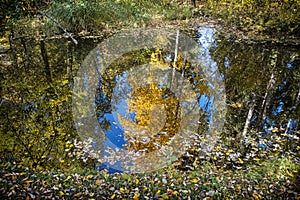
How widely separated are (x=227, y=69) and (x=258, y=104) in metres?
1.90

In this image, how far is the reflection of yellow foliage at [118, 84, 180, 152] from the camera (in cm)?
421

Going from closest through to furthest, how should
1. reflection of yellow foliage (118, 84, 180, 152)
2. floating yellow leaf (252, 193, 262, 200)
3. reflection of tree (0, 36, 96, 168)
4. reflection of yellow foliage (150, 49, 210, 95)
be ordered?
1. floating yellow leaf (252, 193, 262, 200)
2. reflection of tree (0, 36, 96, 168)
3. reflection of yellow foliage (118, 84, 180, 152)
4. reflection of yellow foliage (150, 49, 210, 95)

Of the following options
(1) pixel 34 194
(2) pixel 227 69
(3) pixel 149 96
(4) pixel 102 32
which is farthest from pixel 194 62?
(1) pixel 34 194

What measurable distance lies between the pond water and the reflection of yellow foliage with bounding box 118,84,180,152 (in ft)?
0.06

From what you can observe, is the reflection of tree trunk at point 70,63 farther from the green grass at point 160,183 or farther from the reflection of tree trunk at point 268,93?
the reflection of tree trunk at point 268,93

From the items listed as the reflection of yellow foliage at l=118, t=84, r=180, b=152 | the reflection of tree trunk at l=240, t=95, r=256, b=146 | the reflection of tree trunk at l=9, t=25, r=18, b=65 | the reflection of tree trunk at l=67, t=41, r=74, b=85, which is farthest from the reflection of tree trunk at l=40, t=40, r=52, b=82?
the reflection of tree trunk at l=240, t=95, r=256, b=146

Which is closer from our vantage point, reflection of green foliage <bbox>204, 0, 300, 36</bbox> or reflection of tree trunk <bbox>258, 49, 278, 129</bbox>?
reflection of tree trunk <bbox>258, 49, 278, 129</bbox>

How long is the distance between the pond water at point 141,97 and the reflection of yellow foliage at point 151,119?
0.02 metres

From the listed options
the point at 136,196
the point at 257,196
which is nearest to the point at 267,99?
the point at 257,196

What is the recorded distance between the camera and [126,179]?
309 centimetres

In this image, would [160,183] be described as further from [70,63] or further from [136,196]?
[70,63]

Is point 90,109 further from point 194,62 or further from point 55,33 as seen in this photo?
point 55,33

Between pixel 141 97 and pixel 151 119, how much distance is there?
910mm

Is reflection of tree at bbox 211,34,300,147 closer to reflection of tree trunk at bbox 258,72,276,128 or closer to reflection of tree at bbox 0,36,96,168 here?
reflection of tree trunk at bbox 258,72,276,128
